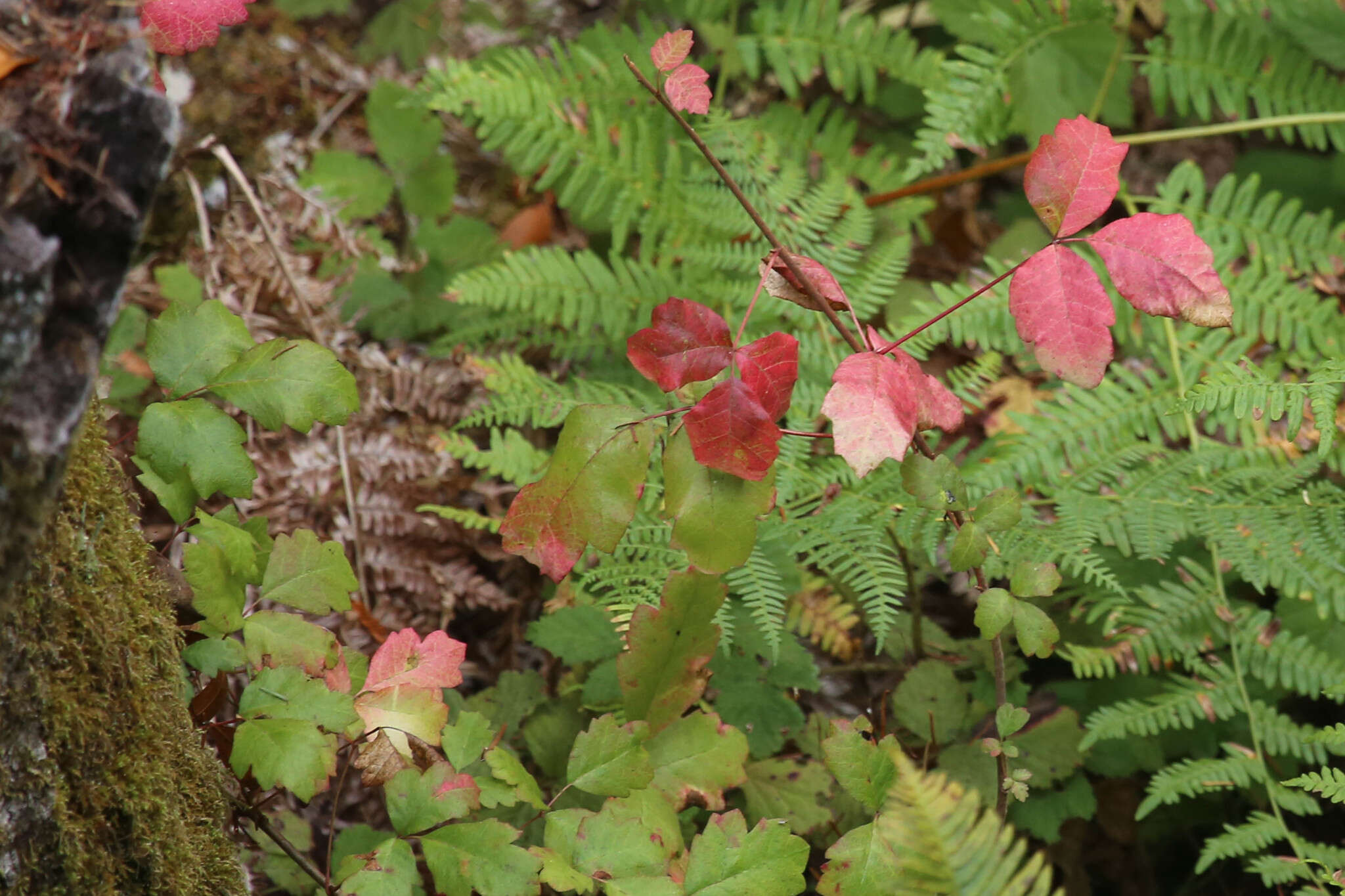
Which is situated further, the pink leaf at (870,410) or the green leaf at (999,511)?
the green leaf at (999,511)

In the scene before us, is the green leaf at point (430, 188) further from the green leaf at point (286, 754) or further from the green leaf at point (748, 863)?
the green leaf at point (748, 863)

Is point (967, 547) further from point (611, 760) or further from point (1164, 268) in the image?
point (611, 760)

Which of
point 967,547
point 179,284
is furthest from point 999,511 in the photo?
point 179,284

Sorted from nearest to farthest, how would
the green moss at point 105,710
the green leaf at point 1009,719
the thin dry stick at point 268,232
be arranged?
the green moss at point 105,710 < the green leaf at point 1009,719 < the thin dry stick at point 268,232

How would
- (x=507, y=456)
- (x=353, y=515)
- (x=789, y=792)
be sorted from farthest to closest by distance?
(x=353, y=515) < (x=507, y=456) < (x=789, y=792)

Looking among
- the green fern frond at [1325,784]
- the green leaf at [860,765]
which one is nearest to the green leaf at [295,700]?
the green leaf at [860,765]

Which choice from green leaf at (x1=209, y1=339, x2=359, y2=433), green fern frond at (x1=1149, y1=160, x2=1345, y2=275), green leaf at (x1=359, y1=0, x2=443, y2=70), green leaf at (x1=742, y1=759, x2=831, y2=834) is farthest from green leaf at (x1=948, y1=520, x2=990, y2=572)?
green leaf at (x1=359, y1=0, x2=443, y2=70)

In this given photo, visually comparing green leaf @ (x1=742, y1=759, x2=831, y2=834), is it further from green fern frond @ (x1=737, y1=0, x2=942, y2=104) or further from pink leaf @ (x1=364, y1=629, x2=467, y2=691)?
green fern frond @ (x1=737, y1=0, x2=942, y2=104)
